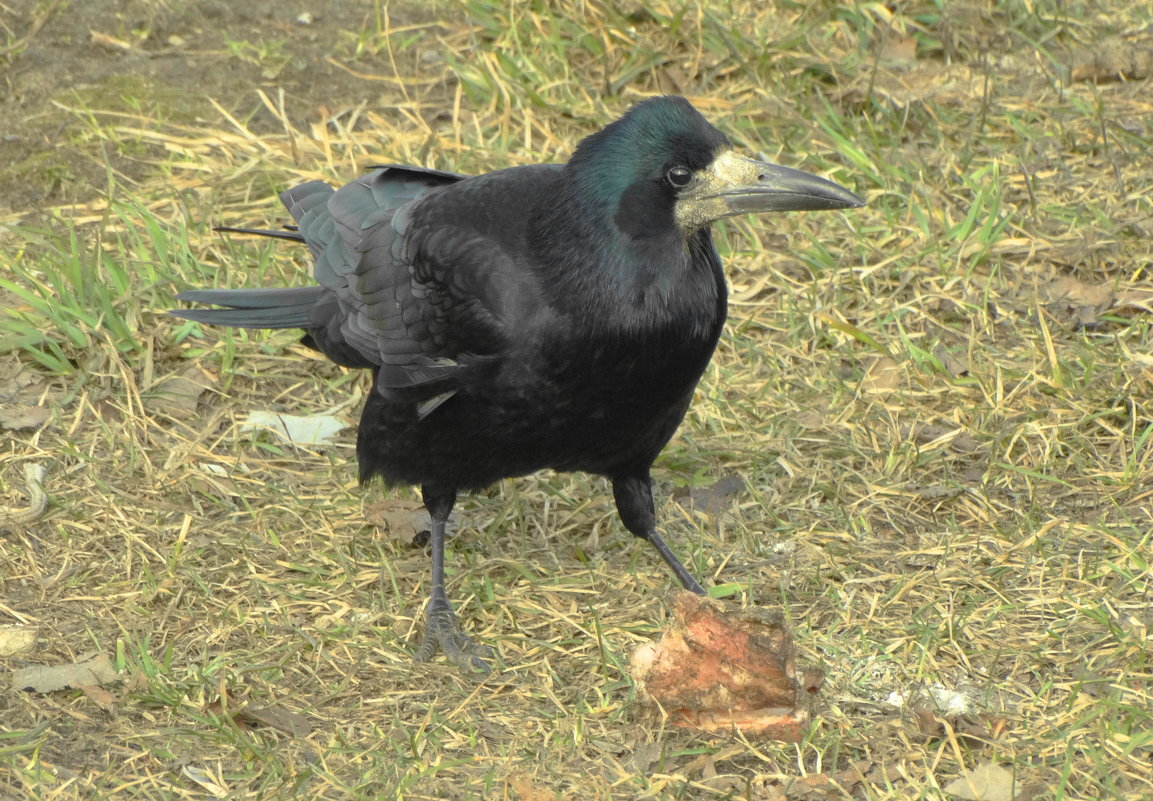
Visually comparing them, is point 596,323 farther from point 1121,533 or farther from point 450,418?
point 1121,533

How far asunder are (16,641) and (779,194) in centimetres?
228

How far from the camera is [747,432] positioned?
15.1ft

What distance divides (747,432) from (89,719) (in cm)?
222

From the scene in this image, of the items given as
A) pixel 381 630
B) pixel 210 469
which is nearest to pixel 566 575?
pixel 381 630

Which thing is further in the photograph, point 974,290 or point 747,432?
point 974,290

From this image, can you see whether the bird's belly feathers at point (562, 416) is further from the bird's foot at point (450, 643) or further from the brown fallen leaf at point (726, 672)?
the brown fallen leaf at point (726, 672)

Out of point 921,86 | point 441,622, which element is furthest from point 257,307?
point 921,86

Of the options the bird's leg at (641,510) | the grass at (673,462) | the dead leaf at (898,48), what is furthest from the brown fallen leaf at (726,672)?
the dead leaf at (898,48)

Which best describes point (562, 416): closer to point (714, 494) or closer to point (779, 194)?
point (779, 194)

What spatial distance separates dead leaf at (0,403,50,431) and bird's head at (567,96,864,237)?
202cm

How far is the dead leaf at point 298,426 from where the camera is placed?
4641mm

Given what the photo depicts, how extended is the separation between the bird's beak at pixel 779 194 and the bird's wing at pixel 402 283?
2.18 ft

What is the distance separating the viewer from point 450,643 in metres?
3.76

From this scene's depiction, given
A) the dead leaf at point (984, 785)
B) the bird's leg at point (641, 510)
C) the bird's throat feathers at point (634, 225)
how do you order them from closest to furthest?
the dead leaf at point (984, 785), the bird's throat feathers at point (634, 225), the bird's leg at point (641, 510)
